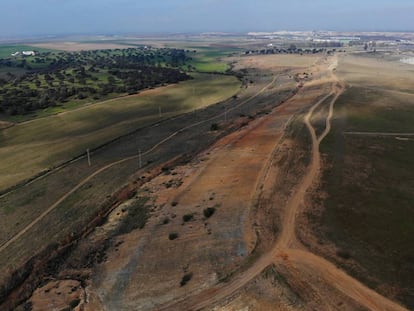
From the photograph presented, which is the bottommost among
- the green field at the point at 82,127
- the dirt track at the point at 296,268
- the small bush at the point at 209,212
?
the green field at the point at 82,127

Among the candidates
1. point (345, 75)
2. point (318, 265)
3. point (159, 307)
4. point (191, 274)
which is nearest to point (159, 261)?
point (191, 274)

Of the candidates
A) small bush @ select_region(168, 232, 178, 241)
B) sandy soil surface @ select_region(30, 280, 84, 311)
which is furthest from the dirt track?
small bush @ select_region(168, 232, 178, 241)

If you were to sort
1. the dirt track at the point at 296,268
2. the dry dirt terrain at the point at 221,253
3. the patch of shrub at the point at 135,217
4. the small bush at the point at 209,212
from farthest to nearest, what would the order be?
1. the small bush at the point at 209,212
2. the patch of shrub at the point at 135,217
3. the dry dirt terrain at the point at 221,253
4. the dirt track at the point at 296,268

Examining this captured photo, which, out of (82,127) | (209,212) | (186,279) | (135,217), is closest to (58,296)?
(186,279)

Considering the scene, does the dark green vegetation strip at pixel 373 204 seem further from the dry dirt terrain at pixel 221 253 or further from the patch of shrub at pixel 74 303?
the patch of shrub at pixel 74 303

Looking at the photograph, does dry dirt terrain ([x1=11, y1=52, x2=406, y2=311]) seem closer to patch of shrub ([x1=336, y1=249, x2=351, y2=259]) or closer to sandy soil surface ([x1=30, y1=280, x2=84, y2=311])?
sandy soil surface ([x1=30, y1=280, x2=84, y2=311])

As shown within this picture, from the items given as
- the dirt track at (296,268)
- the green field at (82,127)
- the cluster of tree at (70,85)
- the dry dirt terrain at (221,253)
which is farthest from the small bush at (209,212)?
the cluster of tree at (70,85)

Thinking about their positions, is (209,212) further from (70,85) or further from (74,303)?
(70,85)
